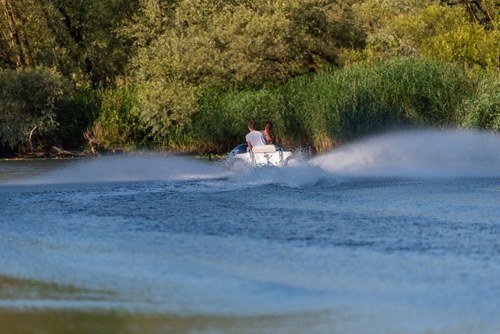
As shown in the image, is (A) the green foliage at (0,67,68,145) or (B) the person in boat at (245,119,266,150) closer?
(B) the person in boat at (245,119,266,150)

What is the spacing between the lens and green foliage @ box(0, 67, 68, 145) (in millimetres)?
33656

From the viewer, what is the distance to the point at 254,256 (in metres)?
9.05

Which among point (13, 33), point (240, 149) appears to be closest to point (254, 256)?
point (240, 149)

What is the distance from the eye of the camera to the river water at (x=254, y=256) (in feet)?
21.3

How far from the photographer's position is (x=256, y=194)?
15828 mm

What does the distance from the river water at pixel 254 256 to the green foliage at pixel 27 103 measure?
16.3 metres

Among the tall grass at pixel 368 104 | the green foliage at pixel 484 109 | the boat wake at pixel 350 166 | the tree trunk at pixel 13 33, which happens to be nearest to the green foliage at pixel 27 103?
the tree trunk at pixel 13 33

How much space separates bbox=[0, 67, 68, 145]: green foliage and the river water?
16.3m

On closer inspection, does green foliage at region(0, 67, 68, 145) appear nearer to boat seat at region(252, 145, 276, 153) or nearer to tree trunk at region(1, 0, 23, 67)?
tree trunk at region(1, 0, 23, 67)

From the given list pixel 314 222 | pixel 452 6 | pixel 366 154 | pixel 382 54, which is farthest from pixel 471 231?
pixel 452 6

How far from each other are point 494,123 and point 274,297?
17.8 metres

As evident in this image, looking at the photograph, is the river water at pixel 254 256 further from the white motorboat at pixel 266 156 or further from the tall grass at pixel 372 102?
the tall grass at pixel 372 102

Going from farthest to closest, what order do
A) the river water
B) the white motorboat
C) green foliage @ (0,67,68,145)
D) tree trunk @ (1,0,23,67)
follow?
tree trunk @ (1,0,23,67), green foliage @ (0,67,68,145), the white motorboat, the river water

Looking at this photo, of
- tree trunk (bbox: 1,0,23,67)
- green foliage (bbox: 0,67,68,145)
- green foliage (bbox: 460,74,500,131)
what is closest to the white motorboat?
green foliage (bbox: 460,74,500,131)
